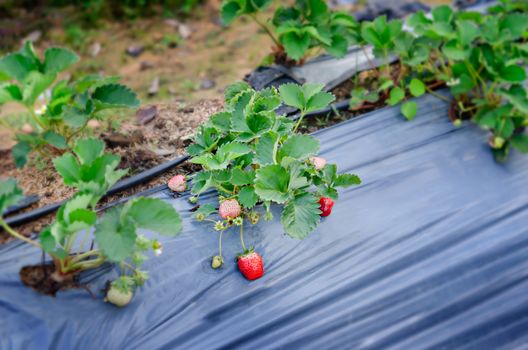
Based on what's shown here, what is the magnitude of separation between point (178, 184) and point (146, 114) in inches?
26.7

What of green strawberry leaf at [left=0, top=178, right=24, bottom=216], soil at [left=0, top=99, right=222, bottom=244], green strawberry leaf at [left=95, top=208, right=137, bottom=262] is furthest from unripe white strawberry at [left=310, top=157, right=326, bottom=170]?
green strawberry leaf at [left=0, top=178, right=24, bottom=216]

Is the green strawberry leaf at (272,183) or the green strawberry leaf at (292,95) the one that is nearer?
the green strawberry leaf at (272,183)

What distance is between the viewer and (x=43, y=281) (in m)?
1.53

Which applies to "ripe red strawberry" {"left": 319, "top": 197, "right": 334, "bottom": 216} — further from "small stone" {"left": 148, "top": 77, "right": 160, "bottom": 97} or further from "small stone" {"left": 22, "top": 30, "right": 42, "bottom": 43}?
"small stone" {"left": 22, "top": 30, "right": 42, "bottom": 43}

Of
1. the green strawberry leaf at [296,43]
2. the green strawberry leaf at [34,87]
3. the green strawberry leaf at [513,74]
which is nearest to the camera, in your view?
the green strawberry leaf at [34,87]

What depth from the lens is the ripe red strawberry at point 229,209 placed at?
1.71 meters

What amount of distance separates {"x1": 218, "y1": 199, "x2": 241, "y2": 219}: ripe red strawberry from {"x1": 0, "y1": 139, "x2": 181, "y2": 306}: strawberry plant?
277mm

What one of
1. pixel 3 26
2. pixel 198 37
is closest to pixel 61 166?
pixel 198 37

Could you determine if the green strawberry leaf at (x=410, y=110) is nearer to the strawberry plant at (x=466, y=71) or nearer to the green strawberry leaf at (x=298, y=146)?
the strawberry plant at (x=466, y=71)

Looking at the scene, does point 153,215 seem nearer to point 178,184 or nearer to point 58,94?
point 178,184

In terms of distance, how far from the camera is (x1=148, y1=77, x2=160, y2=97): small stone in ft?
10.6

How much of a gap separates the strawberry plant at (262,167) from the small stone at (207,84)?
1440mm

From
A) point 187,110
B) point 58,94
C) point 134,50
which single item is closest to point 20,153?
point 58,94

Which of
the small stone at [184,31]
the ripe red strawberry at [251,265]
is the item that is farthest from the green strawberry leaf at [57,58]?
the small stone at [184,31]
